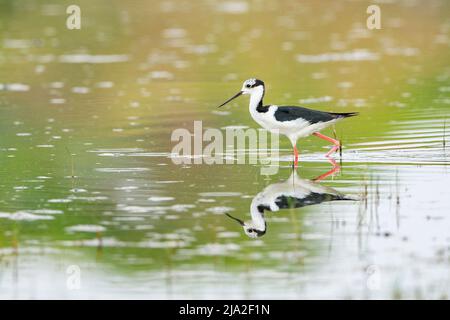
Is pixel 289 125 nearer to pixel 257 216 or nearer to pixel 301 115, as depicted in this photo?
pixel 301 115

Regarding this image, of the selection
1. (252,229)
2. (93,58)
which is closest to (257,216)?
(252,229)

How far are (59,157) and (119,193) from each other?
2.98m

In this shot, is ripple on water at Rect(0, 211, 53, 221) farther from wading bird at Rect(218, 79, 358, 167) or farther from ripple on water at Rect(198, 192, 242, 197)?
wading bird at Rect(218, 79, 358, 167)

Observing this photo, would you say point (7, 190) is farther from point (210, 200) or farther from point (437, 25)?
point (437, 25)

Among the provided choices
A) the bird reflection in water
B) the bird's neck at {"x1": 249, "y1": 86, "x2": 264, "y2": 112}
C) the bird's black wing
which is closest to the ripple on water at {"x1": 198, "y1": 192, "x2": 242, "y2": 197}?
the bird reflection in water

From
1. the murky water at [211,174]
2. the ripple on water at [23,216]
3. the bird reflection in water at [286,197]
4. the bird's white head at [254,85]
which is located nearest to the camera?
the murky water at [211,174]

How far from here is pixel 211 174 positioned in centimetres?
1383

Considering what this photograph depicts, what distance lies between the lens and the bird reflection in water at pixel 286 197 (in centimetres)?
1107

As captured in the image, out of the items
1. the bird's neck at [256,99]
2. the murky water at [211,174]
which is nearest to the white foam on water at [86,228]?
the murky water at [211,174]

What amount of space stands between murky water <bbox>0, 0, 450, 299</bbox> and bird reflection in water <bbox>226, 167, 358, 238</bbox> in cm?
6

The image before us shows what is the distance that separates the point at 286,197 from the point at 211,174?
1707 millimetres

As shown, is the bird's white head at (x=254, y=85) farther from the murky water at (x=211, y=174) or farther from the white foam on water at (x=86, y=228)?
the white foam on water at (x=86, y=228)

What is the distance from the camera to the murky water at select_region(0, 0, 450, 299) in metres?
9.41

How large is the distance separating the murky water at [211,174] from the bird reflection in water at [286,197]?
0.06m
